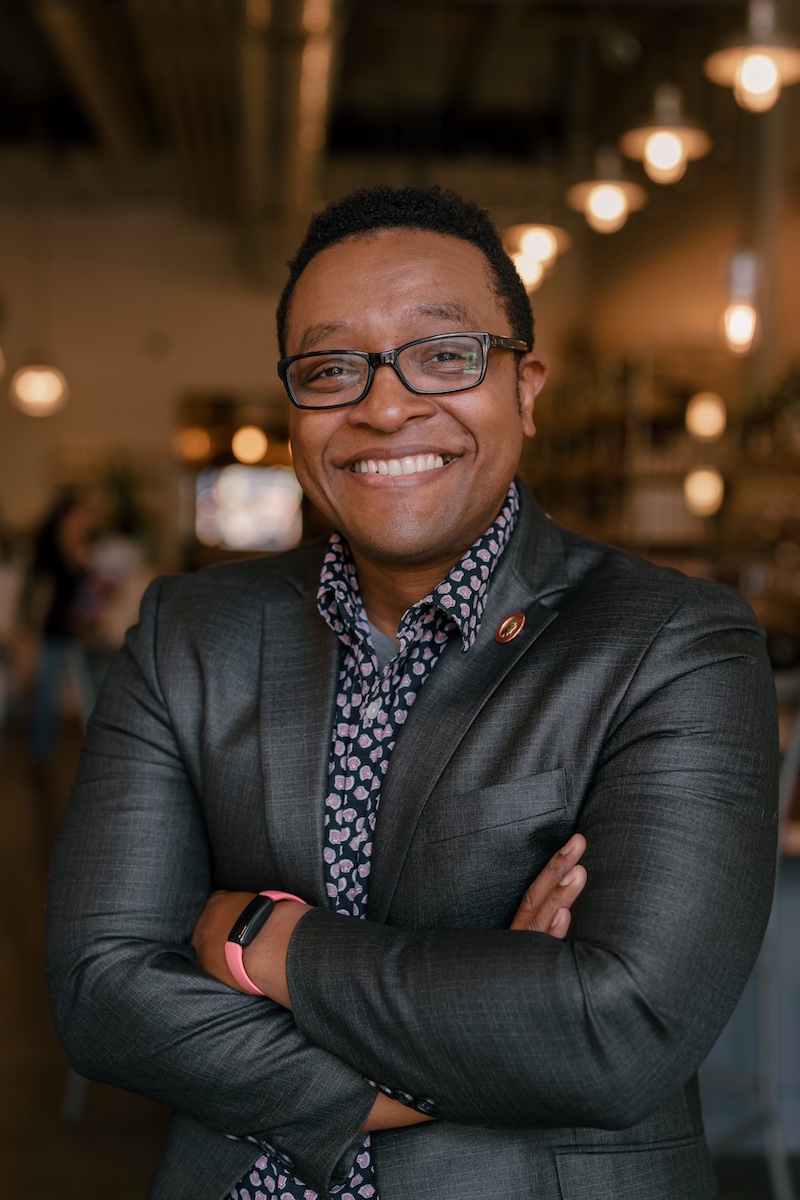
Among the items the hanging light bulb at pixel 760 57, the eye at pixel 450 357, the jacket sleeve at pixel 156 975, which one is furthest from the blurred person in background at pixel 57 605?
the eye at pixel 450 357

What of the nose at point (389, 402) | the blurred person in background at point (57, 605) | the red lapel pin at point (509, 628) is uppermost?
the nose at point (389, 402)

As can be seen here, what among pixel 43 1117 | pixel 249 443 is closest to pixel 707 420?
pixel 43 1117

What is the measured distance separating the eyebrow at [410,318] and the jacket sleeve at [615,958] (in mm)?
408

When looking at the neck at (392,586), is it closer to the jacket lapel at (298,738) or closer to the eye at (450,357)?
the jacket lapel at (298,738)

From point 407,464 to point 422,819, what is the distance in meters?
0.37

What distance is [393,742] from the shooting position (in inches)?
54.0

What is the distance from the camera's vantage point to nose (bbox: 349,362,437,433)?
1300 millimetres

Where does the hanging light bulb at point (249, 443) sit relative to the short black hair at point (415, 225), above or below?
below

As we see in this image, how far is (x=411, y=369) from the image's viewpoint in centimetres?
131

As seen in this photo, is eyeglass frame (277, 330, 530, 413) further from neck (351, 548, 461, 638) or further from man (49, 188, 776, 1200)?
neck (351, 548, 461, 638)

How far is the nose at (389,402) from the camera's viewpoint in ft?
4.26

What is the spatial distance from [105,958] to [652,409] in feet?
28.0

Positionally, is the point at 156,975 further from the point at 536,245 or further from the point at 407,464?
the point at 536,245

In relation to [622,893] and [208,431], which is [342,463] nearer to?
[622,893]
